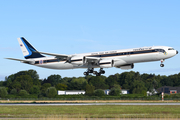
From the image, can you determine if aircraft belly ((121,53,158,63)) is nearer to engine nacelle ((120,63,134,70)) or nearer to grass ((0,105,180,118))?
engine nacelle ((120,63,134,70))

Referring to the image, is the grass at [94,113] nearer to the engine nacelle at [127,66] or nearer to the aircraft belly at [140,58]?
the aircraft belly at [140,58]

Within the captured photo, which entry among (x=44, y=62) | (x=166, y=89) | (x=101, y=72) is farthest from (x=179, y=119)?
(x=166, y=89)

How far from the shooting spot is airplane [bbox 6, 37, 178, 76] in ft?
182

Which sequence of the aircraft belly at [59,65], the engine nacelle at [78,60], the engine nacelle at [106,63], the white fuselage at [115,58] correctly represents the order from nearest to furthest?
the white fuselage at [115,58], the engine nacelle at [106,63], the engine nacelle at [78,60], the aircraft belly at [59,65]

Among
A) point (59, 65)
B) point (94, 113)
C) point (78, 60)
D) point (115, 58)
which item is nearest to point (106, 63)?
point (115, 58)

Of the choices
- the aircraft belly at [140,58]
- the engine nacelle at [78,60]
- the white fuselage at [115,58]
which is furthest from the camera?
the engine nacelle at [78,60]

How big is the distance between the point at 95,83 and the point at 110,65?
319 ft

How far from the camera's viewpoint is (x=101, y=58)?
6138cm

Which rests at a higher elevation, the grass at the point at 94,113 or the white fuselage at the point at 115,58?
the white fuselage at the point at 115,58

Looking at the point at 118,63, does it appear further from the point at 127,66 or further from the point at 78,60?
the point at 78,60

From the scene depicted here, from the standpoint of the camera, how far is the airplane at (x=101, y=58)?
55.3 meters

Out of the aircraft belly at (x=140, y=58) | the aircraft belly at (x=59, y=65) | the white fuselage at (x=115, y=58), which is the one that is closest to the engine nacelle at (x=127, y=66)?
the white fuselage at (x=115, y=58)

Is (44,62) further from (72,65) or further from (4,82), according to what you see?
(4,82)

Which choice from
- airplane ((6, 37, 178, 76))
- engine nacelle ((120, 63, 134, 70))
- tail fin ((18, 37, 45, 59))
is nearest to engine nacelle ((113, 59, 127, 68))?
airplane ((6, 37, 178, 76))
